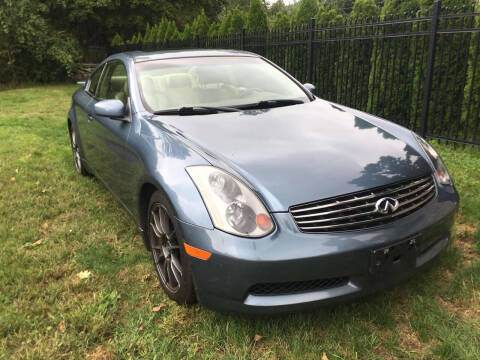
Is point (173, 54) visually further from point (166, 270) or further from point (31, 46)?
point (31, 46)

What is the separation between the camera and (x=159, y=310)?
2525 mm

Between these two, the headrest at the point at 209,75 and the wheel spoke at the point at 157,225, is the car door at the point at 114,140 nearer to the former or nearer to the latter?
the wheel spoke at the point at 157,225

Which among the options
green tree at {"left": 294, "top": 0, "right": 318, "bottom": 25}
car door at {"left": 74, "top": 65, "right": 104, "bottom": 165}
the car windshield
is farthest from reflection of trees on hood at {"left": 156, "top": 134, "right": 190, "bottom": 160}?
green tree at {"left": 294, "top": 0, "right": 318, "bottom": 25}

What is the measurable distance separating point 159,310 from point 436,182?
1811 mm

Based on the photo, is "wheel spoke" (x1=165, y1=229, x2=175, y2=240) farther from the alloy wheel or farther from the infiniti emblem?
the infiniti emblem

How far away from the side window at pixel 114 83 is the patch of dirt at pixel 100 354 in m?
1.87

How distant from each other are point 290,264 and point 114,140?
198cm

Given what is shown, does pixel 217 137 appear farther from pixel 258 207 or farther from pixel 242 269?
pixel 242 269

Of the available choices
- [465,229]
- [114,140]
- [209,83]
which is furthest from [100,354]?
[465,229]

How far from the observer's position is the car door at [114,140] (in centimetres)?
309

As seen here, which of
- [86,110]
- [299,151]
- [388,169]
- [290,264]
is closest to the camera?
[290,264]

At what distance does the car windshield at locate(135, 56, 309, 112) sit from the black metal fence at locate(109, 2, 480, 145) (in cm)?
285

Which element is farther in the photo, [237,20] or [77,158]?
[237,20]

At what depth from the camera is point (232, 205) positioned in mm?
2092
